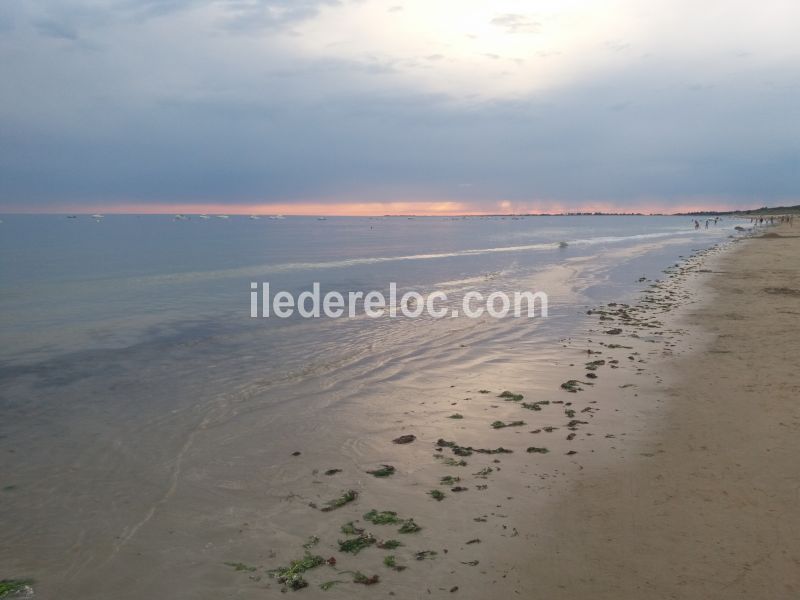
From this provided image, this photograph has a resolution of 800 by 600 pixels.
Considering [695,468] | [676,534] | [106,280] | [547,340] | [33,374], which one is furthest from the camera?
[106,280]

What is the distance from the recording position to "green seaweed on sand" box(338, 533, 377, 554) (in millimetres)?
5711

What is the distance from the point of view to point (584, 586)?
4.94 metres

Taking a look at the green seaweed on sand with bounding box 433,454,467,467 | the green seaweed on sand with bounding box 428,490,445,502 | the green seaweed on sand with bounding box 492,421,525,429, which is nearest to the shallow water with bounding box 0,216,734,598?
the green seaweed on sand with bounding box 433,454,467,467

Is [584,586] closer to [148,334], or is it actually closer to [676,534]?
[676,534]

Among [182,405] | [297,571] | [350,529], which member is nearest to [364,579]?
[297,571]

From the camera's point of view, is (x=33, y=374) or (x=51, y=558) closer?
(x=51, y=558)

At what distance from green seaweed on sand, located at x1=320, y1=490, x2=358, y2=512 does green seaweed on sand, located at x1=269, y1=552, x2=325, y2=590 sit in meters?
0.97

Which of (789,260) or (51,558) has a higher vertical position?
(789,260)

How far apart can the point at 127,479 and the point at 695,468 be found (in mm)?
7963

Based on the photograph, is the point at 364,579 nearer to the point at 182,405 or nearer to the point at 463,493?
the point at 463,493

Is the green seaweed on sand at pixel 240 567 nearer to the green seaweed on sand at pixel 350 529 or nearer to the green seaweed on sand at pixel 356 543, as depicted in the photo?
the green seaweed on sand at pixel 356 543

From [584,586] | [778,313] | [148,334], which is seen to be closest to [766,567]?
[584,586]

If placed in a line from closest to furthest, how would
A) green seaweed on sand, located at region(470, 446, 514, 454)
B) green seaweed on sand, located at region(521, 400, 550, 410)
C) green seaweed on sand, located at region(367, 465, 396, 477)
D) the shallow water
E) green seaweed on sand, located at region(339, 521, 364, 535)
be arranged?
green seaweed on sand, located at region(339, 521, 364, 535) < the shallow water < green seaweed on sand, located at region(367, 465, 396, 477) < green seaweed on sand, located at region(470, 446, 514, 454) < green seaweed on sand, located at region(521, 400, 550, 410)

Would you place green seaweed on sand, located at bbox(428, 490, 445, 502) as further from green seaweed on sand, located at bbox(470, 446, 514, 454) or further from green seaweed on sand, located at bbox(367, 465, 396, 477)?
green seaweed on sand, located at bbox(470, 446, 514, 454)
